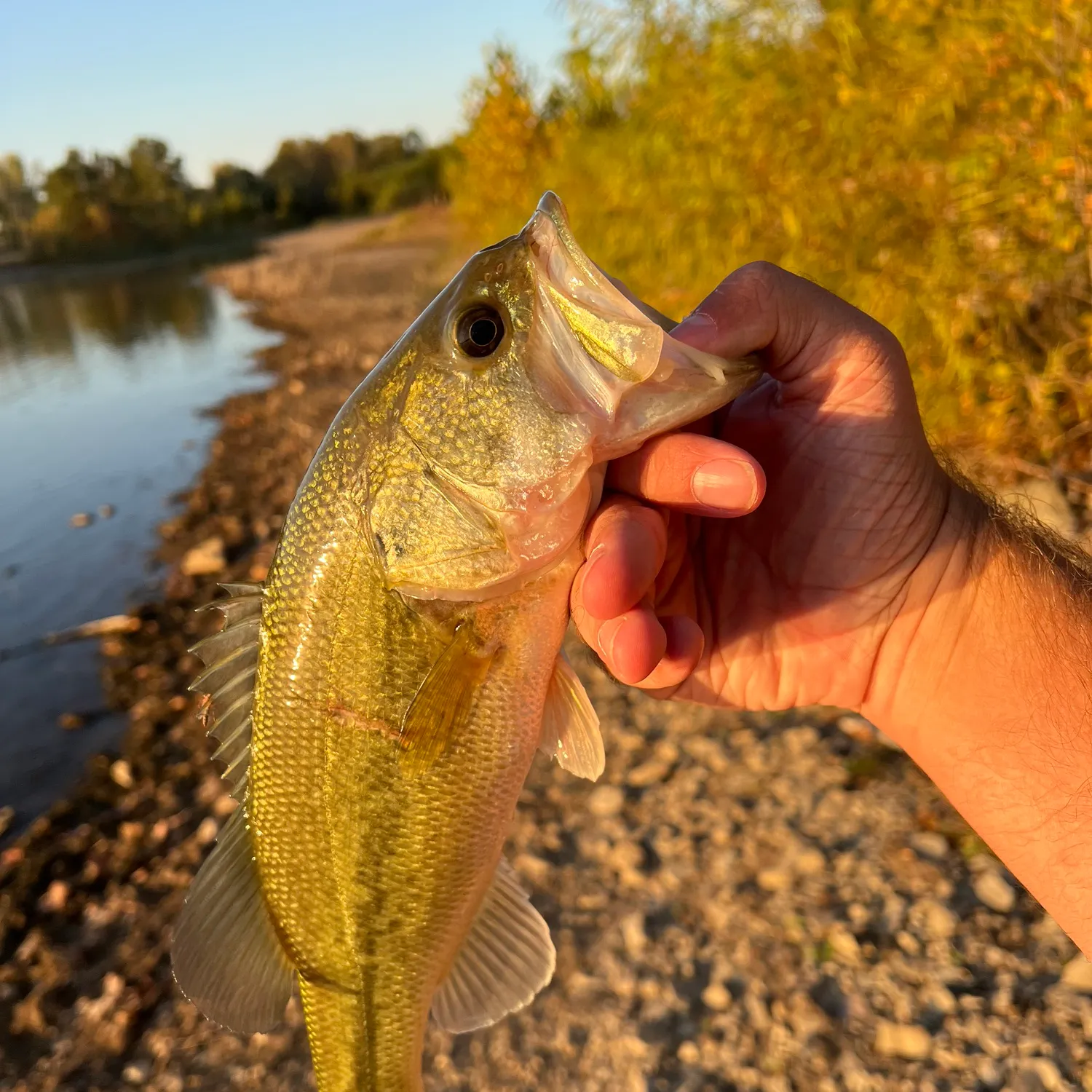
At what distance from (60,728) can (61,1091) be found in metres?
3.68

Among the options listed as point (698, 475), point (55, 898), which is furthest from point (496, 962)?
point (55, 898)

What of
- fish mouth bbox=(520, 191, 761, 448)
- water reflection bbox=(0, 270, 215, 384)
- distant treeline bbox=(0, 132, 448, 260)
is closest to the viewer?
fish mouth bbox=(520, 191, 761, 448)

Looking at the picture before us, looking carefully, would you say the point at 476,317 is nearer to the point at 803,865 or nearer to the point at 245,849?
the point at 245,849

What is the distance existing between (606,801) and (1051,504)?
9.64 feet

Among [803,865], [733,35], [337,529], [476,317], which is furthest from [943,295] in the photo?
[337,529]

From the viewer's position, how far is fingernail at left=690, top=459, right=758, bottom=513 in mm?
1628

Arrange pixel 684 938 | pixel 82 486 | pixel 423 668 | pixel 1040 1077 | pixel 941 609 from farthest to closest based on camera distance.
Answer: pixel 82 486 < pixel 684 938 < pixel 1040 1077 < pixel 941 609 < pixel 423 668

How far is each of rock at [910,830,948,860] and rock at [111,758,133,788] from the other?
485 centimetres

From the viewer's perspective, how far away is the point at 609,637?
175cm

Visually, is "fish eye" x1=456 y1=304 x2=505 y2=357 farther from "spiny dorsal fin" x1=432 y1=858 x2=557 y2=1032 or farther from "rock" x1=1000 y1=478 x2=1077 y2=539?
"rock" x1=1000 y1=478 x2=1077 y2=539

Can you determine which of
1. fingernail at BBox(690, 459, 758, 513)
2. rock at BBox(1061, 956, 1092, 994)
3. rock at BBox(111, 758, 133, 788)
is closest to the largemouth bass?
fingernail at BBox(690, 459, 758, 513)

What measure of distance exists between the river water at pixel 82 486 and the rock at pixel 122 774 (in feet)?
1.20

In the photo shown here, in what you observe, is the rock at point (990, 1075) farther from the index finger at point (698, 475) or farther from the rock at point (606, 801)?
the index finger at point (698, 475)

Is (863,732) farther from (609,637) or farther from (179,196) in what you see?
(179,196)
